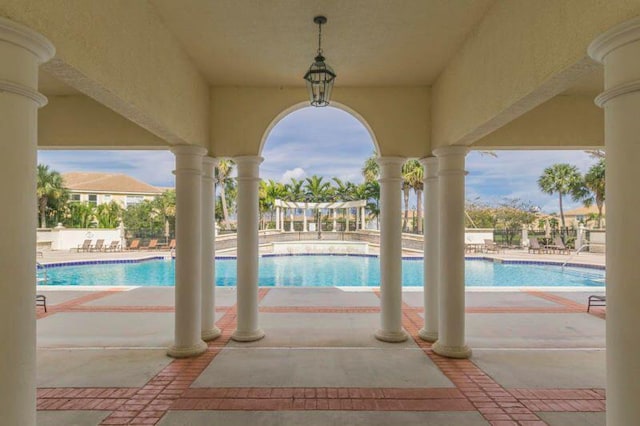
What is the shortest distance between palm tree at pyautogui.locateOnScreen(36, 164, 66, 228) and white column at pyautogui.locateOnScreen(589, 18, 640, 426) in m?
44.6

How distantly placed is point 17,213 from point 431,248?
7207 millimetres

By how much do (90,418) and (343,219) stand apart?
50.7 meters

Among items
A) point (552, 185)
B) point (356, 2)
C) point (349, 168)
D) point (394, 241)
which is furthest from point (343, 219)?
point (356, 2)

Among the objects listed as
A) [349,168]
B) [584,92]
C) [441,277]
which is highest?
[349,168]

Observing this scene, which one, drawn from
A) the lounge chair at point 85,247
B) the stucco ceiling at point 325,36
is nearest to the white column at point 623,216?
the stucco ceiling at point 325,36

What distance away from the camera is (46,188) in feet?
120

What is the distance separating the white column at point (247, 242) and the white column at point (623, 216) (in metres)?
6.15

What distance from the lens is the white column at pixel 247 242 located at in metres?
7.84

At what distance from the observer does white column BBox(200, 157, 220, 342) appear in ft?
25.8

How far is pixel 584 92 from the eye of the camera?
730cm

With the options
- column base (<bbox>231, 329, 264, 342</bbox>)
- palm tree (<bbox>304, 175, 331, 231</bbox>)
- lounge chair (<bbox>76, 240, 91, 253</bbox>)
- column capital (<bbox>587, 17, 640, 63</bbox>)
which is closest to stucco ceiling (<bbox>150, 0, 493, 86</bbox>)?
column capital (<bbox>587, 17, 640, 63</bbox>)

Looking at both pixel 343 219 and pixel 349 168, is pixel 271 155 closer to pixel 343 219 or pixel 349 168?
pixel 349 168

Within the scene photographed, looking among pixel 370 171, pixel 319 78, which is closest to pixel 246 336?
pixel 319 78

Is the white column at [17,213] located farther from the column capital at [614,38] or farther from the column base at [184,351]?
the column capital at [614,38]
